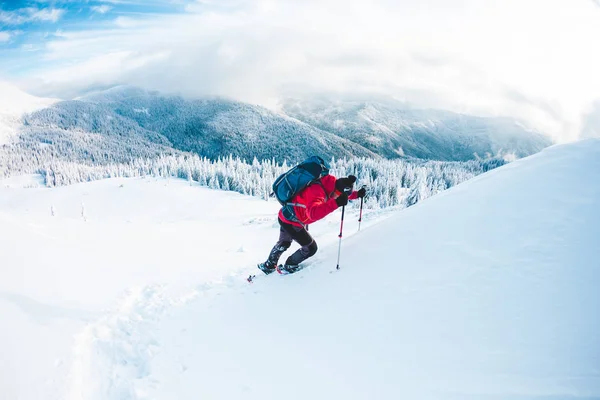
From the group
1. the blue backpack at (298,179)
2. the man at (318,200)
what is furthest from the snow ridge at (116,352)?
the blue backpack at (298,179)

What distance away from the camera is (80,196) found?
267 ft

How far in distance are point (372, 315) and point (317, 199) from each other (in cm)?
271

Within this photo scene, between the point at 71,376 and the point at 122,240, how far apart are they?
8425 millimetres

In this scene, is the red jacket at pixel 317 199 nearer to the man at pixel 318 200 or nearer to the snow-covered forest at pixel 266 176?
the man at pixel 318 200

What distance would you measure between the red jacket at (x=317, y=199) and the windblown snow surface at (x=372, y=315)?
3.89 feet

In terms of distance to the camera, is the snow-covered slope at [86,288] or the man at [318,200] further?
the man at [318,200]

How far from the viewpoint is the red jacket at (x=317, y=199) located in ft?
21.2

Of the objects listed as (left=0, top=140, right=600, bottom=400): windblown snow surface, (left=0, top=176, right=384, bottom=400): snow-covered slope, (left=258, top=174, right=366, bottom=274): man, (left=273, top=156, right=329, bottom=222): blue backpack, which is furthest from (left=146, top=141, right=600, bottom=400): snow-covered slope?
(left=273, top=156, right=329, bottom=222): blue backpack

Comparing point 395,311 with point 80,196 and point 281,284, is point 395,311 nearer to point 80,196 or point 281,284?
point 281,284

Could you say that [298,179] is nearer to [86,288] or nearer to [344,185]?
[344,185]

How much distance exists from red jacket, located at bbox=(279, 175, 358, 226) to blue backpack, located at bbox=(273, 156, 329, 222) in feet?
0.34

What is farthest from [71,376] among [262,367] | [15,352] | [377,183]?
[377,183]

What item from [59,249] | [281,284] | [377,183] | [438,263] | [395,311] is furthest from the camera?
[377,183]

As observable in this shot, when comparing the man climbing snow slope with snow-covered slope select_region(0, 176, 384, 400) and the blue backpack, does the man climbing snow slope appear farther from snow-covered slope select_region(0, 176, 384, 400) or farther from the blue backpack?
snow-covered slope select_region(0, 176, 384, 400)
